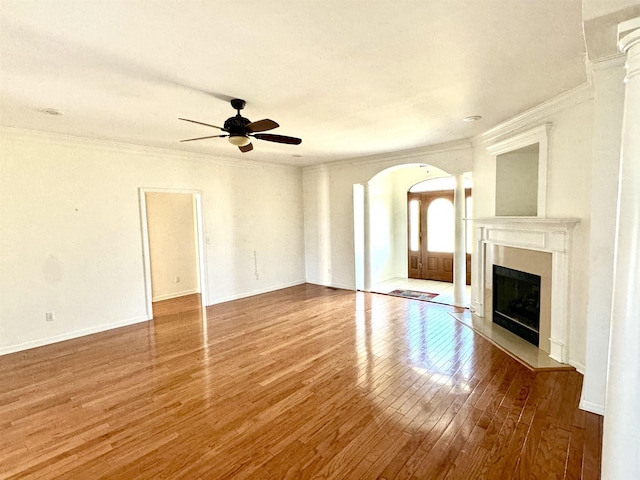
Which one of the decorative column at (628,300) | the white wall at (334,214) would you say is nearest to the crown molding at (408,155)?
the white wall at (334,214)

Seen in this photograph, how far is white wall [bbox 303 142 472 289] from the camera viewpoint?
21.3 ft

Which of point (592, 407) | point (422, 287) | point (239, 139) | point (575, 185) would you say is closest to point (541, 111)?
point (575, 185)

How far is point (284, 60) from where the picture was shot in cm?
236

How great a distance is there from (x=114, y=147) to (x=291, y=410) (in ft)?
14.6

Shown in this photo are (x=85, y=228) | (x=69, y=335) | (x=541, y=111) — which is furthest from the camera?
(x=85, y=228)

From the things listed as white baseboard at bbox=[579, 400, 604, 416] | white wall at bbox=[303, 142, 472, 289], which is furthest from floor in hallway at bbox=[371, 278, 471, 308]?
white baseboard at bbox=[579, 400, 604, 416]

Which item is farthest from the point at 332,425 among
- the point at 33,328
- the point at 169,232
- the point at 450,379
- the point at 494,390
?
the point at 169,232

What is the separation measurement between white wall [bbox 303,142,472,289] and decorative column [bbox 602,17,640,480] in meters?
4.47

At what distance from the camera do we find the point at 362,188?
678cm

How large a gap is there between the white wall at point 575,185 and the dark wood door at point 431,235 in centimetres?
416

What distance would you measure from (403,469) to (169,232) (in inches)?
248

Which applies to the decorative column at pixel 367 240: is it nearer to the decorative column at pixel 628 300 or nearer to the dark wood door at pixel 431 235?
the dark wood door at pixel 431 235

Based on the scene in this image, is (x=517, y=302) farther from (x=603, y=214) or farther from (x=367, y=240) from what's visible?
(x=367, y=240)

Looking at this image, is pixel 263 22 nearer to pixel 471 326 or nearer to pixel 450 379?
pixel 450 379
